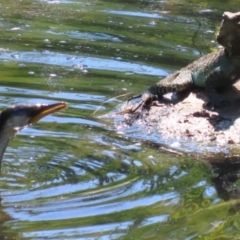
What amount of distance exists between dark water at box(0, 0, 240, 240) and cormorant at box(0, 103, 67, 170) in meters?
0.36

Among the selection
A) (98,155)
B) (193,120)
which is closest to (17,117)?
(98,155)

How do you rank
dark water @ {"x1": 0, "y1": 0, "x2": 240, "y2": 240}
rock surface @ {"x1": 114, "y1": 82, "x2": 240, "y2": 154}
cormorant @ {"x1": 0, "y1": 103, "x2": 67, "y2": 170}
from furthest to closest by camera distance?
rock surface @ {"x1": 114, "y1": 82, "x2": 240, "y2": 154}, cormorant @ {"x1": 0, "y1": 103, "x2": 67, "y2": 170}, dark water @ {"x1": 0, "y1": 0, "x2": 240, "y2": 240}

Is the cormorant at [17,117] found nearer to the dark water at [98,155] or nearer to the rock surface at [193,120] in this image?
the dark water at [98,155]

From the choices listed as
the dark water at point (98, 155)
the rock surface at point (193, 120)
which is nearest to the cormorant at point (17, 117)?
the dark water at point (98, 155)

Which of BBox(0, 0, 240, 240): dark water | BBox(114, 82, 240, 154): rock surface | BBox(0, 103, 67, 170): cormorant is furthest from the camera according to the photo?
BBox(114, 82, 240, 154): rock surface

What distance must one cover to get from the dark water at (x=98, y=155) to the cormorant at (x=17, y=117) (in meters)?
0.36

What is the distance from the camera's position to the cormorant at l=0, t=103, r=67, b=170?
22.6 feet

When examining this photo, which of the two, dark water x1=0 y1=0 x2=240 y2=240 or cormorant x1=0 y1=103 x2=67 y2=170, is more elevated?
cormorant x1=0 y1=103 x2=67 y2=170

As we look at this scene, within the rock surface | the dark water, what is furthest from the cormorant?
the rock surface

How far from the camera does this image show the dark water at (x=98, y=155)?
6070mm

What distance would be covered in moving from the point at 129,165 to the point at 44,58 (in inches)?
188

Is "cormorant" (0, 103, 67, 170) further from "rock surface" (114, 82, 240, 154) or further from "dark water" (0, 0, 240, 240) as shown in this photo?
"rock surface" (114, 82, 240, 154)

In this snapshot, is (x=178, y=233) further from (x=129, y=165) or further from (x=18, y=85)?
(x=18, y=85)

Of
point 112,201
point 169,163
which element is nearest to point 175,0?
point 169,163
